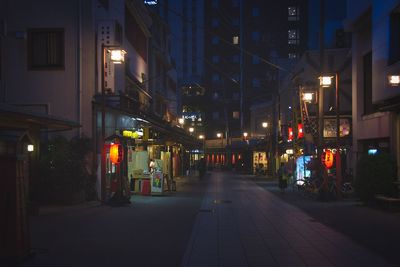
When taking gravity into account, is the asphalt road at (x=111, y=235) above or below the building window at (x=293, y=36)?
below

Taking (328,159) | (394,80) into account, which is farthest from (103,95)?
(394,80)

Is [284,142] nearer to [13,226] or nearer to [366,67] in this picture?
[366,67]

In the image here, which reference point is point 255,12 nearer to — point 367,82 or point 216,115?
point 216,115

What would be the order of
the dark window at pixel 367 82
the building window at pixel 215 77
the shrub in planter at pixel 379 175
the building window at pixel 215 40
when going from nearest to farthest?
1. the shrub in planter at pixel 379 175
2. the dark window at pixel 367 82
3. the building window at pixel 215 40
4. the building window at pixel 215 77

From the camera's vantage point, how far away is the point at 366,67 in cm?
2803

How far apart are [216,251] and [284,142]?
34.4 metres

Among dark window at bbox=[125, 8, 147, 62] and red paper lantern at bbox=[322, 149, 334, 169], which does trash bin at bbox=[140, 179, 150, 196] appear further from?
dark window at bbox=[125, 8, 147, 62]

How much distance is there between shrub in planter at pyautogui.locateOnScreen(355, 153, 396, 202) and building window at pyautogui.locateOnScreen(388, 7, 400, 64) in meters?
4.01

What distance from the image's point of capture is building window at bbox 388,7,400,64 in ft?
69.8

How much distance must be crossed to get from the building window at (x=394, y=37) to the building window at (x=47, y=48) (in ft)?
46.9

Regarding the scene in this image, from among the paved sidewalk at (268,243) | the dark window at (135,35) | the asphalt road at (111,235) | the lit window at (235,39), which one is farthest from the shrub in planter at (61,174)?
the lit window at (235,39)


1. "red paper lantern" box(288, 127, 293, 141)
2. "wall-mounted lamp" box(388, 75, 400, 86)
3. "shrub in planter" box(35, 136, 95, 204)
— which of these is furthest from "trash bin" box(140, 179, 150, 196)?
"red paper lantern" box(288, 127, 293, 141)

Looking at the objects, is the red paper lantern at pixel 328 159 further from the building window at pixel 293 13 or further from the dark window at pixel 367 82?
the building window at pixel 293 13

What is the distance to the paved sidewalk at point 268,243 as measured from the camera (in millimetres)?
10508
